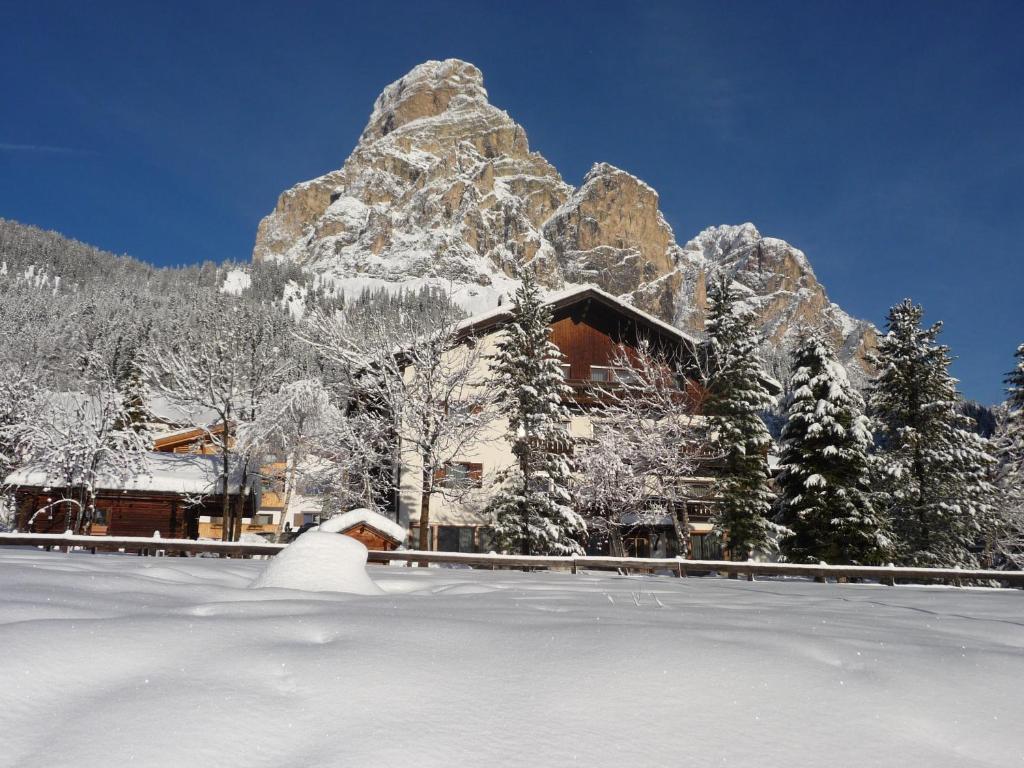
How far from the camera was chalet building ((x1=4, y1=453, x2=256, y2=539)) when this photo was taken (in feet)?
105

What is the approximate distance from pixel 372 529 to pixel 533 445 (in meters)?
8.24

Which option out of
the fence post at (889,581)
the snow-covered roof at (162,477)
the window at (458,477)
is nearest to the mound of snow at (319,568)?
the fence post at (889,581)

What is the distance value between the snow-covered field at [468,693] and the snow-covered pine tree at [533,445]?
2195cm

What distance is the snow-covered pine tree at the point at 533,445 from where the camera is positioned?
87.8 feet

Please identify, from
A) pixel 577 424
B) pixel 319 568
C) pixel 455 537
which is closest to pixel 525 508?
pixel 455 537

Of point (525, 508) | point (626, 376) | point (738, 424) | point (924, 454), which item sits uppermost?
point (626, 376)

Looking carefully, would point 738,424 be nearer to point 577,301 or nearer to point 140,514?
point 577,301

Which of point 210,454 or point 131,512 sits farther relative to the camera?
point 210,454

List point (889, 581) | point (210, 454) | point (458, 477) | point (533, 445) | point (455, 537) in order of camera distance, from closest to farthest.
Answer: point (889, 581)
point (533, 445)
point (458, 477)
point (455, 537)
point (210, 454)

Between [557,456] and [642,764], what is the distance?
25030mm

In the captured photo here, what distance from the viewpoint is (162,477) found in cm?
3322

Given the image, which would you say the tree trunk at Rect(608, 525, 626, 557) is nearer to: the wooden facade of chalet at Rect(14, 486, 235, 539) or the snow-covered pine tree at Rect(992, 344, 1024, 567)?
the snow-covered pine tree at Rect(992, 344, 1024, 567)

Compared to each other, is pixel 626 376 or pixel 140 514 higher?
pixel 626 376

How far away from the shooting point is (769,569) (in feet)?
56.5
